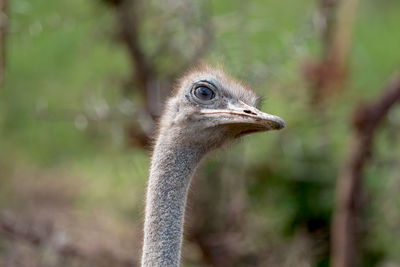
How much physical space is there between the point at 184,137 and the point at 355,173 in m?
3.11

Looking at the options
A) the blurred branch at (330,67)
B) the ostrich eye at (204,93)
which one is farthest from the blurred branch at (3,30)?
the blurred branch at (330,67)

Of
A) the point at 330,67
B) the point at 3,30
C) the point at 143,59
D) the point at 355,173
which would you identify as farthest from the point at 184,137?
the point at 330,67

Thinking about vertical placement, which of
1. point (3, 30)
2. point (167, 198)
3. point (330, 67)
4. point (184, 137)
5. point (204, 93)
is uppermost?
point (330, 67)

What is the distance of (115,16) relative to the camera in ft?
23.8

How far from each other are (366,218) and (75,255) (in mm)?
1989

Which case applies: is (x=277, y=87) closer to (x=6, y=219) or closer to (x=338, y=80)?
(x=338, y=80)

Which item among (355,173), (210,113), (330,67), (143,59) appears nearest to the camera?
(210,113)

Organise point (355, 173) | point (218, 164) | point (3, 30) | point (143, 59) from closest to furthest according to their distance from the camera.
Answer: point (3, 30), point (355, 173), point (218, 164), point (143, 59)

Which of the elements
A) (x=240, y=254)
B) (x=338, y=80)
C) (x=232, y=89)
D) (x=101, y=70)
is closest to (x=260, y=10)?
(x=101, y=70)

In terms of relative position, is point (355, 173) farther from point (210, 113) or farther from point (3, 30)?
point (210, 113)

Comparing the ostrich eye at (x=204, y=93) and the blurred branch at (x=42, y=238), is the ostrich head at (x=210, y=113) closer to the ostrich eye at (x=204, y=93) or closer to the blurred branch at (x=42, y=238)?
the ostrich eye at (x=204, y=93)

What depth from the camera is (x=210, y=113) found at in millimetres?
3635

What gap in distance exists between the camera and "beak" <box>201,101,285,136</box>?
3.45 m

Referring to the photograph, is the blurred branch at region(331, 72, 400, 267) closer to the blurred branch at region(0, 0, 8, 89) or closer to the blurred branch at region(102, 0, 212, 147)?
the blurred branch at region(102, 0, 212, 147)
